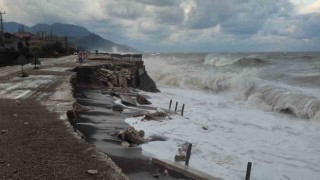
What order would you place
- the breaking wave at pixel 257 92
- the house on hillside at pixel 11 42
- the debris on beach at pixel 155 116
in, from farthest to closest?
the house on hillside at pixel 11 42, the breaking wave at pixel 257 92, the debris on beach at pixel 155 116

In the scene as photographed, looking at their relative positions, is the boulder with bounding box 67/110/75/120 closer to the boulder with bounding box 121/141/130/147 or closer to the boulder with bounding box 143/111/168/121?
the boulder with bounding box 121/141/130/147

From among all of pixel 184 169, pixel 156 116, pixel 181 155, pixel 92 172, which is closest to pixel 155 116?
pixel 156 116

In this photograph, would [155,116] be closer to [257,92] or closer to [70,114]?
[70,114]

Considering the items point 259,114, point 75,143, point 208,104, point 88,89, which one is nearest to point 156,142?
point 75,143

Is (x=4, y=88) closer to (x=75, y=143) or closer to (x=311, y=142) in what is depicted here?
(x=75, y=143)

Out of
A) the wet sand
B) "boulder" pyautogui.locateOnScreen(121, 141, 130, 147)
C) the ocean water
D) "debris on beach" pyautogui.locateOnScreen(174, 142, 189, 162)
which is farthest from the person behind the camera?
"boulder" pyautogui.locateOnScreen(121, 141, 130, 147)

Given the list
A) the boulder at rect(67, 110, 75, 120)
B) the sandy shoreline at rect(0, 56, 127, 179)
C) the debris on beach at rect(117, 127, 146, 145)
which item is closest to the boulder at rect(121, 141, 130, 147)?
the debris on beach at rect(117, 127, 146, 145)

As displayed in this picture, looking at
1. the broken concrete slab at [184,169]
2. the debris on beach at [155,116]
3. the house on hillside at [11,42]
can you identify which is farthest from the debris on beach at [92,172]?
the house on hillside at [11,42]

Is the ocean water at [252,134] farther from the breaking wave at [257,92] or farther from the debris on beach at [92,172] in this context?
the debris on beach at [92,172]

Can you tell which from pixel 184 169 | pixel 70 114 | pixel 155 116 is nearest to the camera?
pixel 184 169

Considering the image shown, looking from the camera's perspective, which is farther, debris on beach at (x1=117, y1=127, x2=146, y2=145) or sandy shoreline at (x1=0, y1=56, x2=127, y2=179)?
debris on beach at (x1=117, y1=127, x2=146, y2=145)

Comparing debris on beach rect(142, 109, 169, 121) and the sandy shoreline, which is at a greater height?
the sandy shoreline

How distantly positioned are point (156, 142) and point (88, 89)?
1662 cm

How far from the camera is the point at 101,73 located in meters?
34.2
